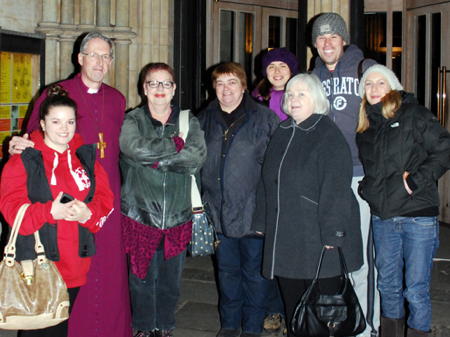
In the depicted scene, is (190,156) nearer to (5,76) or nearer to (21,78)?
(5,76)

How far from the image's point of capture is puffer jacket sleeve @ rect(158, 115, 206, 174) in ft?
11.8

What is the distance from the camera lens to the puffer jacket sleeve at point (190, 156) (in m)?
3.60

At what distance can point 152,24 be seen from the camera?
18.2 feet

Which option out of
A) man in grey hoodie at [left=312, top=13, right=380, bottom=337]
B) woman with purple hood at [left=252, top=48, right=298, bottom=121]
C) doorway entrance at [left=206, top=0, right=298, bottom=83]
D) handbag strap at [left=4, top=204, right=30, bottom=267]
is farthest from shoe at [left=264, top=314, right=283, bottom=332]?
doorway entrance at [left=206, top=0, right=298, bottom=83]

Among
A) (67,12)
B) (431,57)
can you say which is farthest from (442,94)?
(67,12)

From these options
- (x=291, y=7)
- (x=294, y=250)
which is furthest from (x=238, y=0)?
(x=294, y=250)

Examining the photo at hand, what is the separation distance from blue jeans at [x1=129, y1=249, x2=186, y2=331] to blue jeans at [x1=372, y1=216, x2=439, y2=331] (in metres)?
1.23

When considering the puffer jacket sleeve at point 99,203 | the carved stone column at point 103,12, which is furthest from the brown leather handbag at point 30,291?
the carved stone column at point 103,12

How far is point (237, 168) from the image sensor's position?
3.84 meters

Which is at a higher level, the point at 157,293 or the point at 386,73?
the point at 386,73

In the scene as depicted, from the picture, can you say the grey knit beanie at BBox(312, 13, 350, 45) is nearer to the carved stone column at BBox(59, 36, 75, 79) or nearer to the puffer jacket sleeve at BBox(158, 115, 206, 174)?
the puffer jacket sleeve at BBox(158, 115, 206, 174)

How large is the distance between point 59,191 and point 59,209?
0.13 metres

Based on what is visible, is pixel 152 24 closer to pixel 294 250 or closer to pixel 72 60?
pixel 72 60

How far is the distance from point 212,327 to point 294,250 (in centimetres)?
133
